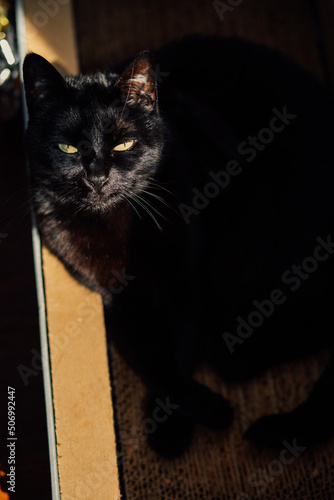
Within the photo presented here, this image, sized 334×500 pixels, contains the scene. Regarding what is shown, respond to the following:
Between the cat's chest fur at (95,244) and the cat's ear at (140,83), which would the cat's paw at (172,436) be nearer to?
the cat's chest fur at (95,244)

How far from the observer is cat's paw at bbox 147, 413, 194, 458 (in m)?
1.15

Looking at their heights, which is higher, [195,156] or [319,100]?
[319,100]

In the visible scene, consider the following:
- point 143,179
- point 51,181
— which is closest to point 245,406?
point 143,179

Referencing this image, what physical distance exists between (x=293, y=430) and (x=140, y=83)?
2.96 feet

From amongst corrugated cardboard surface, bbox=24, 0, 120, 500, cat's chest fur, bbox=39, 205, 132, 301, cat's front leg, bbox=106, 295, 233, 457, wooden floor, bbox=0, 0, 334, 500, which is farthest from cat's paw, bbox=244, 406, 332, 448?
cat's chest fur, bbox=39, 205, 132, 301

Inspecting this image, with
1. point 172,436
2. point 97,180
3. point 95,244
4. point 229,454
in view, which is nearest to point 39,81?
point 97,180

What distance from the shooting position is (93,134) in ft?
3.08

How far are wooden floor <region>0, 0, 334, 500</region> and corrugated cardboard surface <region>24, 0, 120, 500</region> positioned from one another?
53 millimetres

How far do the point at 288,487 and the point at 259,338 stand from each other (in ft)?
1.22

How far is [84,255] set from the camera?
112 centimetres

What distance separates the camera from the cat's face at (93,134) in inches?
36.9

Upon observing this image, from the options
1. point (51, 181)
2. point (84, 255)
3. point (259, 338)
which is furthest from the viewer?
point (259, 338)

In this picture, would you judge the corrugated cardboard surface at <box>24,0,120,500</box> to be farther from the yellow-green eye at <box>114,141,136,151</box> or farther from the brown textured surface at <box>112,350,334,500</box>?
the yellow-green eye at <box>114,141,136,151</box>

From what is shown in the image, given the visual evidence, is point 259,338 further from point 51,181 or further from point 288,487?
point 51,181
